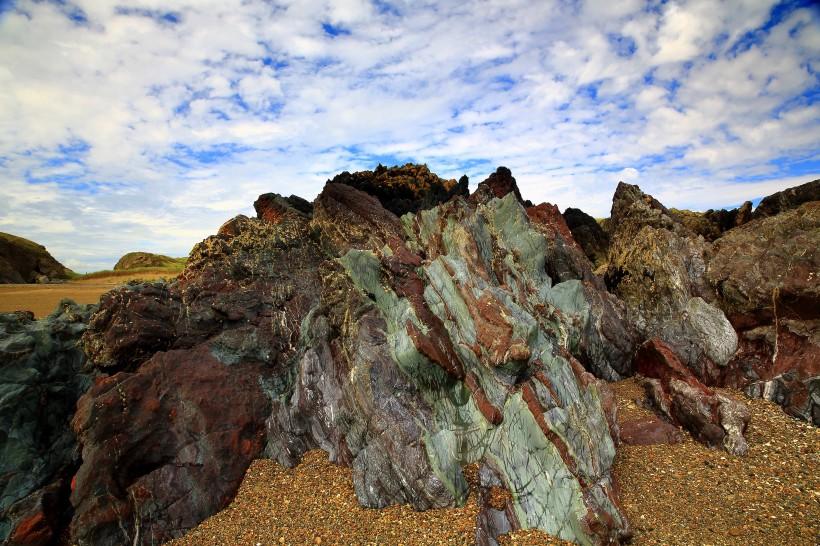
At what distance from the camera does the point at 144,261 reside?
63969 mm

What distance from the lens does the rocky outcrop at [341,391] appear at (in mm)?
8938

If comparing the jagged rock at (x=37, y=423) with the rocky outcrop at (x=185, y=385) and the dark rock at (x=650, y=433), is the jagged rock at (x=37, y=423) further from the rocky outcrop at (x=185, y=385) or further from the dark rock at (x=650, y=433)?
the dark rock at (x=650, y=433)

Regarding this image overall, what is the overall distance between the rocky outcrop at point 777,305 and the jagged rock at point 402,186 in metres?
17.5

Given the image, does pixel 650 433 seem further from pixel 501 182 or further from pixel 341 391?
pixel 501 182

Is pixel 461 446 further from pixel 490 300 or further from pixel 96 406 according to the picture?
pixel 96 406

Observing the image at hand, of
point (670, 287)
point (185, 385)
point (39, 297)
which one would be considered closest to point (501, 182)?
point (670, 287)

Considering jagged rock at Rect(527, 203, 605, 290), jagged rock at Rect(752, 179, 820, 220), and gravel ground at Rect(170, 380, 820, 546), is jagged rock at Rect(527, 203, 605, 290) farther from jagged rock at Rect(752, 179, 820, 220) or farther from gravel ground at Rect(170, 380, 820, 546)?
jagged rock at Rect(752, 179, 820, 220)

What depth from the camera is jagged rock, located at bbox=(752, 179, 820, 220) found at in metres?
21.9

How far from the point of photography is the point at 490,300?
11.3m

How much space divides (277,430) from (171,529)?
2960 millimetres

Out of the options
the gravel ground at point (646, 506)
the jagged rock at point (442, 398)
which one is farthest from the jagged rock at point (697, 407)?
the jagged rock at point (442, 398)

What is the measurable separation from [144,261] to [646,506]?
7109 centimetres

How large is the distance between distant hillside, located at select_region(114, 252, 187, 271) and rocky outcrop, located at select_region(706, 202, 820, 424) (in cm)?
6234

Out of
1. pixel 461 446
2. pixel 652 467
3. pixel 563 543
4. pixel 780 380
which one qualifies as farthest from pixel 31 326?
pixel 780 380
